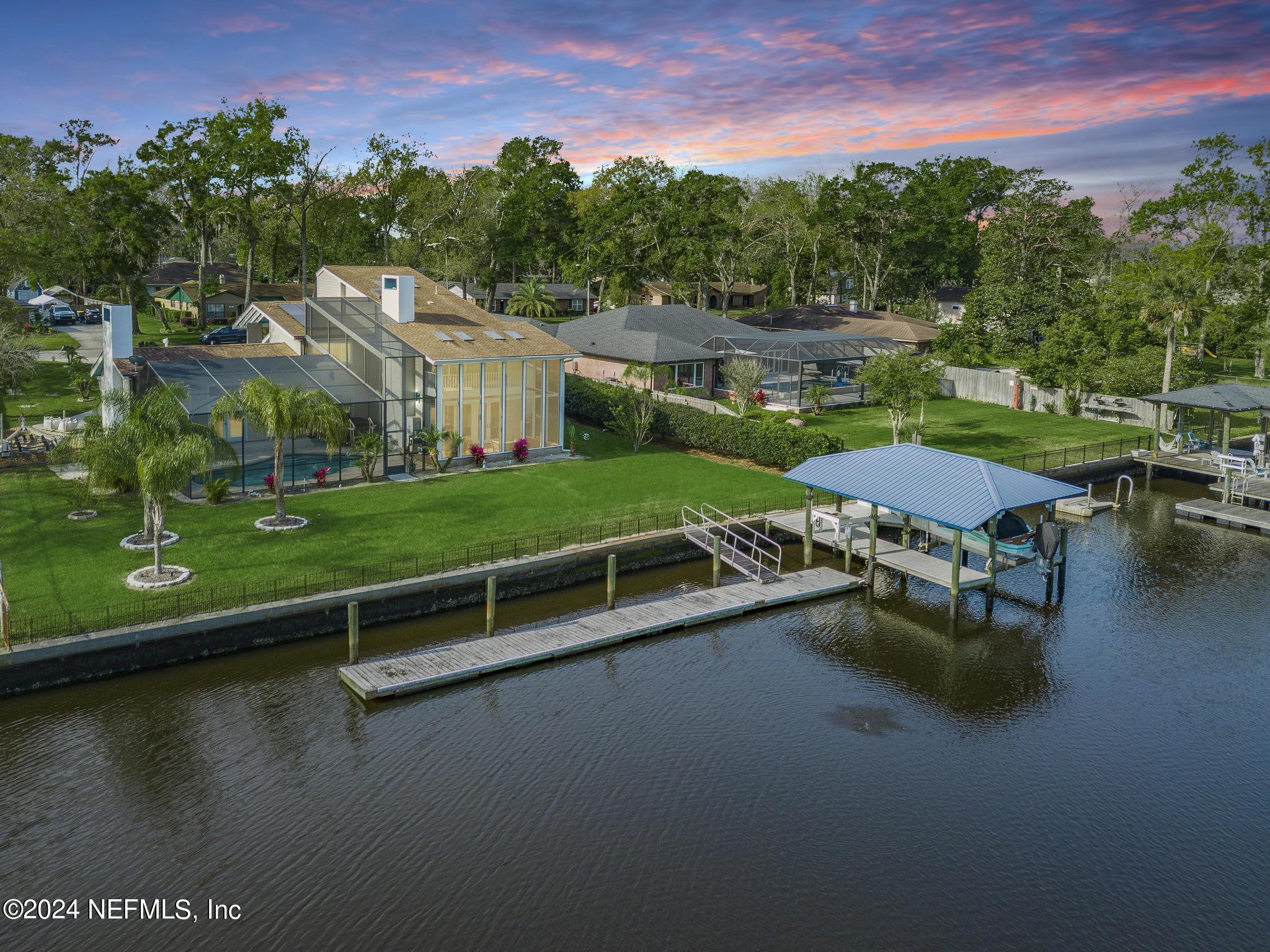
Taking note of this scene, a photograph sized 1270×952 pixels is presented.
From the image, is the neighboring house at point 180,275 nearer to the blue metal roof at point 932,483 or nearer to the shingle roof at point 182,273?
the shingle roof at point 182,273

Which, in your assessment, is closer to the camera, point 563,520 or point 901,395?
point 563,520

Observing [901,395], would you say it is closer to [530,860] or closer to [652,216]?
[530,860]

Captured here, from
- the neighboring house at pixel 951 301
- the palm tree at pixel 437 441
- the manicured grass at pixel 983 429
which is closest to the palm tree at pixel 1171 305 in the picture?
the manicured grass at pixel 983 429

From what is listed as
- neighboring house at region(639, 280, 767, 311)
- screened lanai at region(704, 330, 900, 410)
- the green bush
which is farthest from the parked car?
neighboring house at region(639, 280, 767, 311)

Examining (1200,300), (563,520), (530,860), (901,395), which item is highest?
(1200,300)

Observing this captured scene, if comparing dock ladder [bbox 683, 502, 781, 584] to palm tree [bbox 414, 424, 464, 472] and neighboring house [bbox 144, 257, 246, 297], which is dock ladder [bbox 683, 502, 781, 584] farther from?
neighboring house [bbox 144, 257, 246, 297]

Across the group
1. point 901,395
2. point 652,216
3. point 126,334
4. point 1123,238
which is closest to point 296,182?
point 652,216

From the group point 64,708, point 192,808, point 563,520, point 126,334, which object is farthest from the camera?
point 126,334

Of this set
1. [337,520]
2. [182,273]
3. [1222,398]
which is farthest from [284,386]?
[182,273]
